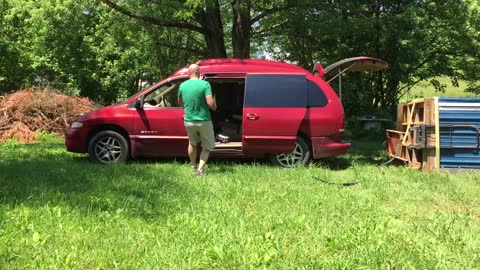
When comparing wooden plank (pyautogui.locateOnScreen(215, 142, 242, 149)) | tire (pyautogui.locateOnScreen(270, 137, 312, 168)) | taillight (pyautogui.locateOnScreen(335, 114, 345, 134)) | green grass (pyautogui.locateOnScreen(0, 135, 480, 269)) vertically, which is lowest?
green grass (pyautogui.locateOnScreen(0, 135, 480, 269))

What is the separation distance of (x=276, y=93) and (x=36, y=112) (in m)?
9.80

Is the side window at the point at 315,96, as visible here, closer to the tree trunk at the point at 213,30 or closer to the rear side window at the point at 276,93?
the rear side window at the point at 276,93

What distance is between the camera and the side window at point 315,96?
907 centimetres

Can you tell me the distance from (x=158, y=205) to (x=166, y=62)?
18.4m

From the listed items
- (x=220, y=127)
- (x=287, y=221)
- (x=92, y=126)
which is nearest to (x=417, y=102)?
(x=220, y=127)

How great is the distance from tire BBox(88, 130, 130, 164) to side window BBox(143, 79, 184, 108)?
825 millimetres

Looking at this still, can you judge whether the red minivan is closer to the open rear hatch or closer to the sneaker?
the sneaker

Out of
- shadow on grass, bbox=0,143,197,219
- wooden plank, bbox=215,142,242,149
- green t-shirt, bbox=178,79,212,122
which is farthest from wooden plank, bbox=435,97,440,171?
shadow on grass, bbox=0,143,197,219

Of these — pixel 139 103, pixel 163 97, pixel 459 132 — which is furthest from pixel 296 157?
pixel 139 103

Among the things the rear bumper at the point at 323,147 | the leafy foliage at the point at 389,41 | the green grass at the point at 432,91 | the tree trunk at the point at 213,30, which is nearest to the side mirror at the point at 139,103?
the rear bumper at the point at 323,147

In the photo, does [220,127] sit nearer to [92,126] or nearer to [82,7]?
[92,126]

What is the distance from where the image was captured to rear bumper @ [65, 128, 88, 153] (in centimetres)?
935

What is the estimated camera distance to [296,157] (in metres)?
9.20

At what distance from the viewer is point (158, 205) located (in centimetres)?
580
